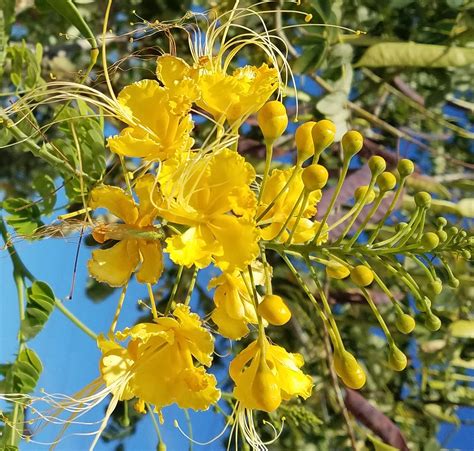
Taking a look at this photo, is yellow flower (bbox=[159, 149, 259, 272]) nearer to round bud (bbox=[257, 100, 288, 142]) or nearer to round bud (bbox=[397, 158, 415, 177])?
round bud (bbox=[257, 100, 288, 142])

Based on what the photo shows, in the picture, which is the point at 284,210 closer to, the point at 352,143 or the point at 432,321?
the point at 352,143

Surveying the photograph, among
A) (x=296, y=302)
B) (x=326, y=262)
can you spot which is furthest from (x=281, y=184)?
(x=296, y=302)

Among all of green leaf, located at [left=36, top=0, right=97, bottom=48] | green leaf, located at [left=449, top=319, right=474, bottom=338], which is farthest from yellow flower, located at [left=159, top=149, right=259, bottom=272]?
green leaf, located at [left=449, top=319, right=474, bottom=338]

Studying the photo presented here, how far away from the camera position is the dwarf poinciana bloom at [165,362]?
2.85 feet

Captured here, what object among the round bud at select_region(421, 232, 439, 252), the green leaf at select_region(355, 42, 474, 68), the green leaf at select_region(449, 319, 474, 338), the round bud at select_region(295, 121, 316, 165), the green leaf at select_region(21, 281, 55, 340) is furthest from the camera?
the green leaf at select_region(449, 319, 474, 338)

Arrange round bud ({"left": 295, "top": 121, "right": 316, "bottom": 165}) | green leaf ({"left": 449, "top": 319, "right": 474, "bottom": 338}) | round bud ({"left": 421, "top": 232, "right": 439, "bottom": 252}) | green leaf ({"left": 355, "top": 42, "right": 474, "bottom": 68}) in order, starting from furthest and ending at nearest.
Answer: green leaf ({"left": 449, "top": 319, "right": 474, "bottom": 338}), green leaf ({"left": 355, "top": 42, "right": 474, "bottom": 68}), round bud ({"left": 295, "top": 121, "right": 316, "bottom": 165}), round bud ({"left": 421, "top": 232, "right": 439, "bottom": 252})

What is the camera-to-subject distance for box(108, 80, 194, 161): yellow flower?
856 millimetres

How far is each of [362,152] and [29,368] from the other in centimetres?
92

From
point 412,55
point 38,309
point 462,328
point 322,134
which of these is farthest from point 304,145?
point 462,328

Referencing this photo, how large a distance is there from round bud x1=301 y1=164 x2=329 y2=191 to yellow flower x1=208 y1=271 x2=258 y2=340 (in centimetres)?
16

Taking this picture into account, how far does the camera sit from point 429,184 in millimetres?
1769

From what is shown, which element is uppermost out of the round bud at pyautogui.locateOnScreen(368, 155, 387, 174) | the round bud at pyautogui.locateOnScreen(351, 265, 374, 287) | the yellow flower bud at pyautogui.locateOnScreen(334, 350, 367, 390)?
the round bud at pyautogui.locateOnScreen(368, 155, 387, 174)

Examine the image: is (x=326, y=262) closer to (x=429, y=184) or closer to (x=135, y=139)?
(x=135, y=139)

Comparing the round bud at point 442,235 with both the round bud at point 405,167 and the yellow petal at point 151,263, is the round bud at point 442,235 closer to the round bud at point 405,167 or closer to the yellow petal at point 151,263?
the round bud at point 405,167
